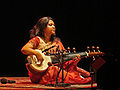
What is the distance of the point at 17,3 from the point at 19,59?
3.86 feet

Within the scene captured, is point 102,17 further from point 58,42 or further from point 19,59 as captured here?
point 19,59

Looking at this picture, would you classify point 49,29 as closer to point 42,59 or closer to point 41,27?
point 41,27

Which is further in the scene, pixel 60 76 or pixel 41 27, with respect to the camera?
pixel 41 27

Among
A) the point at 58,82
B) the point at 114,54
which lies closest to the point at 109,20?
the point at 114,54

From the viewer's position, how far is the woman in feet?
12.4

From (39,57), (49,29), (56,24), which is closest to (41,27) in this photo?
(49,29)

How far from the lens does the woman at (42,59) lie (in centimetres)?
379

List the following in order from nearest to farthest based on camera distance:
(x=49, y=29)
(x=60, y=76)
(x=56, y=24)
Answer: (x=60, y=76), (x=49, y=29), (x=56, y=24)

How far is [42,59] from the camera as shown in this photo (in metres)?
3.83

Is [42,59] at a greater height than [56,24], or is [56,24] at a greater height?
[56,24]

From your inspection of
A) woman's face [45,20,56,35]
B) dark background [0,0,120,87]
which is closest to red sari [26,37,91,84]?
woman's face [45,20,56,35]

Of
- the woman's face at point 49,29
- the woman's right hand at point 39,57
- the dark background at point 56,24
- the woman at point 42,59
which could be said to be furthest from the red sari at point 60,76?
the dark background at point 56,24

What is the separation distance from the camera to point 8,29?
5.20 meters

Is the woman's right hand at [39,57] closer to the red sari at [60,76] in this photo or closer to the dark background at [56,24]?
the red sari at [60,76]
